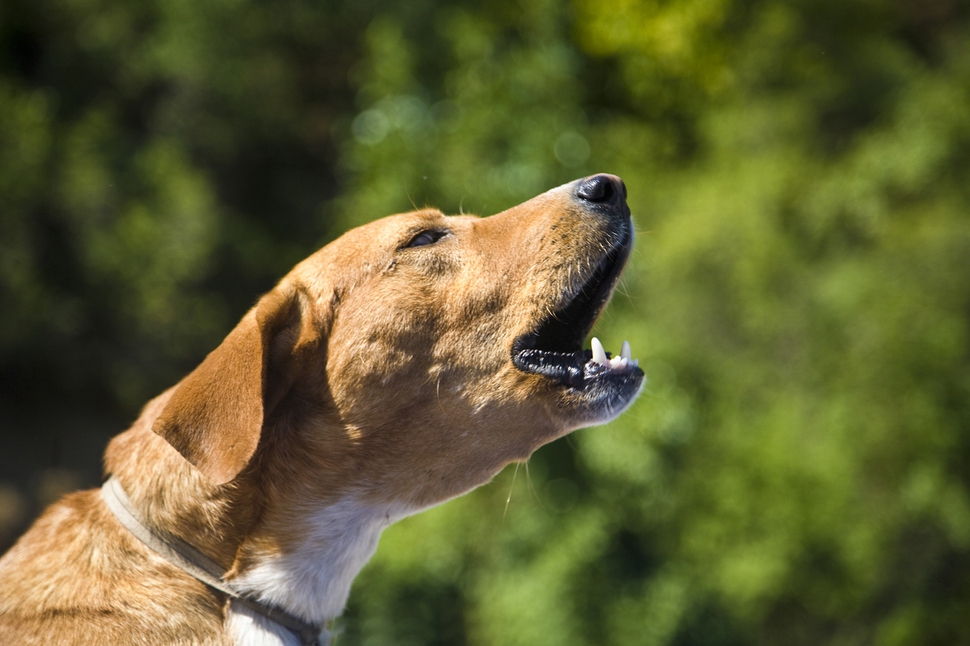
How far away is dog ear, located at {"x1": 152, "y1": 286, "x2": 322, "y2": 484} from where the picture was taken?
233 centimetres

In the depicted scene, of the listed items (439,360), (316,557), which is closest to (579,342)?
(439,360)

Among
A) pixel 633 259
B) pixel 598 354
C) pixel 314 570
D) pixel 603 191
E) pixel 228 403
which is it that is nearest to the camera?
pixel 228 403

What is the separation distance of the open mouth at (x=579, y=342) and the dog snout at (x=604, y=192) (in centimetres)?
11

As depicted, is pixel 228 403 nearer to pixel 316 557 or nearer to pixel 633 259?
pixel 316 557

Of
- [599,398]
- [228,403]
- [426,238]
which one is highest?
[228,403]

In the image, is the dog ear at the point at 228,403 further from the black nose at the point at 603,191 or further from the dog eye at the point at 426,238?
the black nose at the point at 603,191

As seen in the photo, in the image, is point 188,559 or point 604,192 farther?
point 604,192

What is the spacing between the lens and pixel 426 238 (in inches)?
117

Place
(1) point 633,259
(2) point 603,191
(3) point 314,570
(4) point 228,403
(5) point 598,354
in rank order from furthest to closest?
(1) point 633,259
(2) point 603,191
(5) point 598,354
(3) point 314,570
(4) point 228,403

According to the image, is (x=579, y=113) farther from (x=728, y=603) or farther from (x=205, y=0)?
(x=205, y=0)

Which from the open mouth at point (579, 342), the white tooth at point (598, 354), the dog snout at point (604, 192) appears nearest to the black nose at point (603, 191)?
the dog snout at point (604, 192)

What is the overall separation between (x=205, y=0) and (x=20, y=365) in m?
4.50

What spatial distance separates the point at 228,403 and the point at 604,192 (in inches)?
55.8

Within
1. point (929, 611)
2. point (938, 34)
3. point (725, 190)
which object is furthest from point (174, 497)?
point (938, 34)
